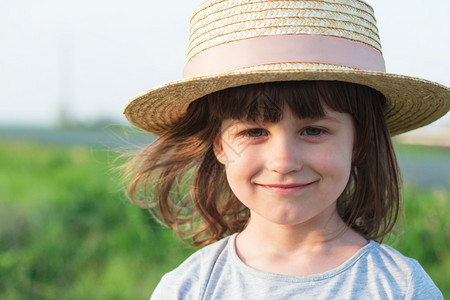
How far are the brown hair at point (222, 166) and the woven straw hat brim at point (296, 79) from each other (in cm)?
6

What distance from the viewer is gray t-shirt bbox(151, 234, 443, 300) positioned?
196 cm

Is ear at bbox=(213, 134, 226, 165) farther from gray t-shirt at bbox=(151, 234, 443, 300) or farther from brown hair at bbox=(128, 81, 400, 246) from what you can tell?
gray t-shirt at bbox=(151, 234, 443, 300)

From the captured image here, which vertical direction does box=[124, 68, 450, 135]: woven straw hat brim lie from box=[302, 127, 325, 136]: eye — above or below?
above

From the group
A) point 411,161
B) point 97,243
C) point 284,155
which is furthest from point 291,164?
point 411,161

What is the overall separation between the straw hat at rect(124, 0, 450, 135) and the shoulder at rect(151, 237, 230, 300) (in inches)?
25.0

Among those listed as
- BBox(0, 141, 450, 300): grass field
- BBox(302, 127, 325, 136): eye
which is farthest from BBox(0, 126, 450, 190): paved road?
BBox(302, 127, 325, 136): eye

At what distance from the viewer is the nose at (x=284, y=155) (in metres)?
1.89

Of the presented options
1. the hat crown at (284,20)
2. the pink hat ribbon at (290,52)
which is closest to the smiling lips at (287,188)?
the pink hat ribbon at (290,52)

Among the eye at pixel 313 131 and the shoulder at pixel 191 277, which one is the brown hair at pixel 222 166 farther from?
the shoulder at pixel 191 277

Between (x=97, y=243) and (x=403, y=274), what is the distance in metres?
3.39

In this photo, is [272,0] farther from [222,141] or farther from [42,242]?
[42,242]

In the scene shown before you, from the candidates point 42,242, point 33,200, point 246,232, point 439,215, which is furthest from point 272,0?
point 33,200

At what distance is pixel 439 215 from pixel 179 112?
3.00 m

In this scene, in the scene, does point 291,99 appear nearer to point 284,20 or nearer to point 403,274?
point 284,20
